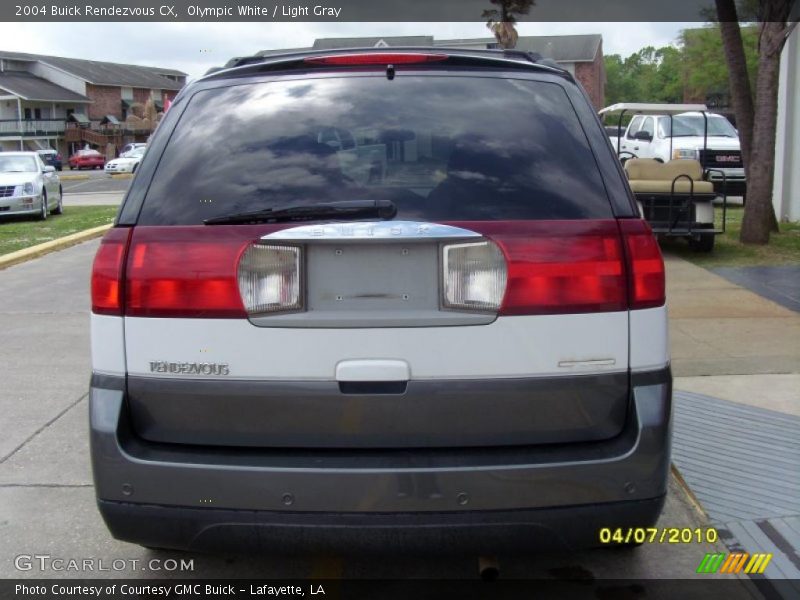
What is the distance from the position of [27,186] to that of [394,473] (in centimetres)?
1687

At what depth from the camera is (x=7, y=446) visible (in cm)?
498

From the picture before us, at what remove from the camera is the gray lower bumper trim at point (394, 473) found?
8.75 feet

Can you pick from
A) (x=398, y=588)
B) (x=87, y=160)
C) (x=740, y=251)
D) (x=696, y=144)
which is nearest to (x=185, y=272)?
(x=398, y=588)

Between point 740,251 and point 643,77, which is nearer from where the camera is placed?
point 740,251

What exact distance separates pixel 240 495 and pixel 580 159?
1478 millimetres

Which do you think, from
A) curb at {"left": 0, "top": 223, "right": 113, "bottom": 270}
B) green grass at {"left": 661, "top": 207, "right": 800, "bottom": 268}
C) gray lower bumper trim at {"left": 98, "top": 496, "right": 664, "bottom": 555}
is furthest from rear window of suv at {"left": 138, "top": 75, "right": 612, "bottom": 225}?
curb at {"left": 0, "top": 223, "right": 113, "bottom": 270}

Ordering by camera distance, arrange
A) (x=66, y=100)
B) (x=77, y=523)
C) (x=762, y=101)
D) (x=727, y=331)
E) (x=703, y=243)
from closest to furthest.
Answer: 1. (x=77, y=523)
2. (x=727, y=331)
3. (x=762, y=101)
4. (x=703, y=243)
5. (x=66, y=100)

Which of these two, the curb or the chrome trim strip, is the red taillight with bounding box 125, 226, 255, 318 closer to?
the chrome trim strip

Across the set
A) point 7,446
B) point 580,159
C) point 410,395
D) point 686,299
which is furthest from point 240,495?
point 686,299

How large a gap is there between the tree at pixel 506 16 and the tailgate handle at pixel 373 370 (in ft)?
92.8

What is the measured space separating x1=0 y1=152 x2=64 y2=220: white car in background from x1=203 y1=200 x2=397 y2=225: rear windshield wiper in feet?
53.2

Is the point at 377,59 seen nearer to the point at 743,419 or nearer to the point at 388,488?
the point at 388,488

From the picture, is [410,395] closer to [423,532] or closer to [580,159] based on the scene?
[423,532]

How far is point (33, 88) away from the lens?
224 feet
